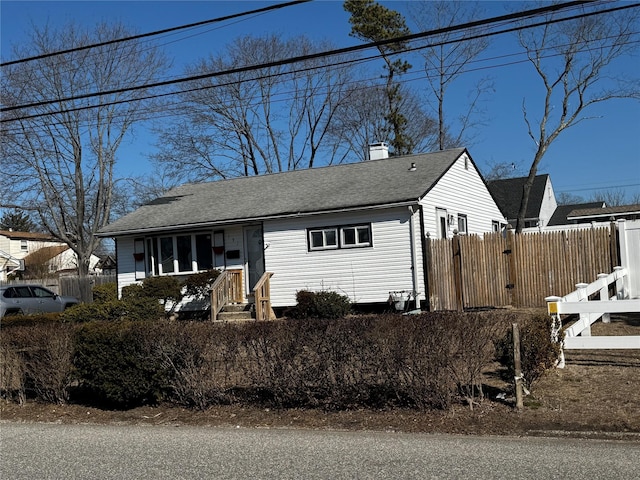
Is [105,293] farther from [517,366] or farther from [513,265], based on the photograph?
[517,366]

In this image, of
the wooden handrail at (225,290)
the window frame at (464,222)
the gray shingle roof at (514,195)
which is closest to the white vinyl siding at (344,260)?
the wooden handrail at (225,290)

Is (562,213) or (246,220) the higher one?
(562,213)

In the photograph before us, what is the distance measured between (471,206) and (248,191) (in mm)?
7609

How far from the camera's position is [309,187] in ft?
74.3

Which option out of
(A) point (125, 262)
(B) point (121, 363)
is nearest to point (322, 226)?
(A) point (125, 262)

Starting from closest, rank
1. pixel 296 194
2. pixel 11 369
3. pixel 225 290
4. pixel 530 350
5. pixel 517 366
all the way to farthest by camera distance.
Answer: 1. pixel 517 366
2. pixel 530 350
3. pixel 11 369
4. pixel 225 290
5. pixel 296 194

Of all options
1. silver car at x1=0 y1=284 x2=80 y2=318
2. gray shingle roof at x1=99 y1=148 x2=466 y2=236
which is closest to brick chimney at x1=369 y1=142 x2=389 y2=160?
gray shingle roof at x1=99 y1=148 x2=466 y2=236

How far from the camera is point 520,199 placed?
47031 mm

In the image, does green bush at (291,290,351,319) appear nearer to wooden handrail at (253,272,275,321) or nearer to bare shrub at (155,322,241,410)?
wooden handrail at (253,272,275,321)

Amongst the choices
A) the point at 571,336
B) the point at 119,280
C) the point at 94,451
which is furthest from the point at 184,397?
the point at 119,280

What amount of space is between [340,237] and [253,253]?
3.13 meters

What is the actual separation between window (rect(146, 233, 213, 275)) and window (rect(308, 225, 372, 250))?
3.80m

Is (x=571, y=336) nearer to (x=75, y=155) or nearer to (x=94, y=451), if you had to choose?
(x=94, y=451)

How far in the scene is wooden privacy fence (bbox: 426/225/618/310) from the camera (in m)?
17.8
